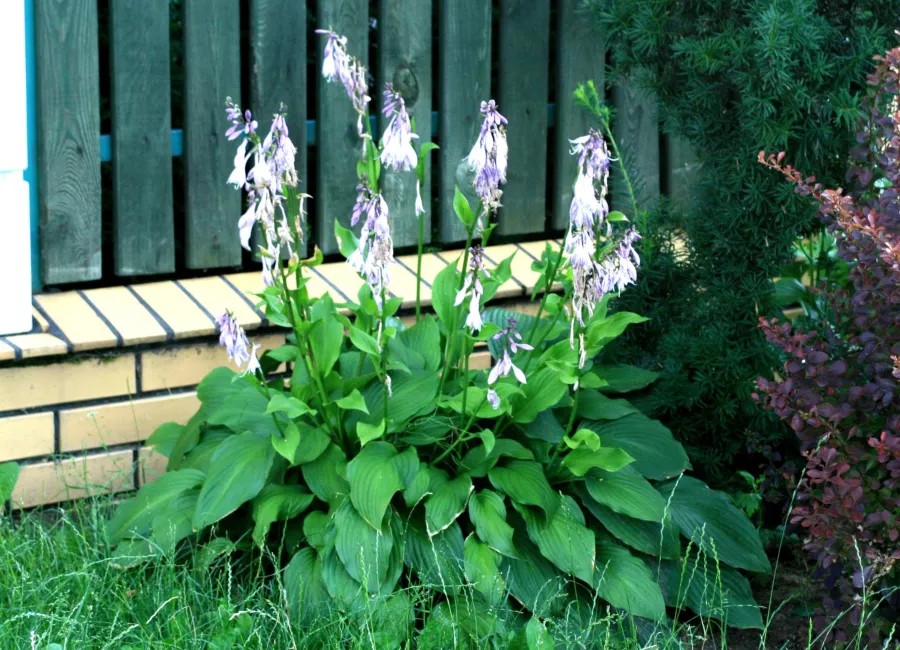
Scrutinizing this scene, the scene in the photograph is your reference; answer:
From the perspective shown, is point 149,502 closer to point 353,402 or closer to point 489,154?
point 353,402

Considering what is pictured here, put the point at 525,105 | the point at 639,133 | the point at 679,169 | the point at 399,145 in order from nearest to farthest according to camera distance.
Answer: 1. the point at 399,145
2. the point at 525,105
3. the point at 639,133
4. the point at 679,169

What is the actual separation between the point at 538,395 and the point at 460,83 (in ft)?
4.46

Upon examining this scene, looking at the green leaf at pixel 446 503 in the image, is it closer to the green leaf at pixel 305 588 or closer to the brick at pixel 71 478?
the green leaf at pixel 305 588

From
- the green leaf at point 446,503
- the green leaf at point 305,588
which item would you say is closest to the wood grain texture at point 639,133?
the green leaf at point 446,503

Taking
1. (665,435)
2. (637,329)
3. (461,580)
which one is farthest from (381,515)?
(637,329)

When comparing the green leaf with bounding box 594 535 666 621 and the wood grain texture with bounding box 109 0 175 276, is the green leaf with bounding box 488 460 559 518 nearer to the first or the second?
the green leaf with bounding box 594 535 666 621

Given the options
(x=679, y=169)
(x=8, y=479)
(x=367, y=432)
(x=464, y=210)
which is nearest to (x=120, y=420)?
(x=8, y=479)

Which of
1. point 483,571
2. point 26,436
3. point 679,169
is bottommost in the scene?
point 483,571

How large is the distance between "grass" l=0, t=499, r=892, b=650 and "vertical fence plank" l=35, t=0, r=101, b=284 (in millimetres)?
887

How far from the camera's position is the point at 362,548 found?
9.57ft

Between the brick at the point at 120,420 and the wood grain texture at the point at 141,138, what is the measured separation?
44cm

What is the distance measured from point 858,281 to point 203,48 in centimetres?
209

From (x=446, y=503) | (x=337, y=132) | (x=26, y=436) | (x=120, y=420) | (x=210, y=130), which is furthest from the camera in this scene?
(x=337, y=132)

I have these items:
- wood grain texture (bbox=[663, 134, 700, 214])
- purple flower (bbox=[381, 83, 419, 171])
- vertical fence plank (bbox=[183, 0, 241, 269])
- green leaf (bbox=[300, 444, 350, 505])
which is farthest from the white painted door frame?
wood grain texture (bbox=[663, 134, 700, 214])
